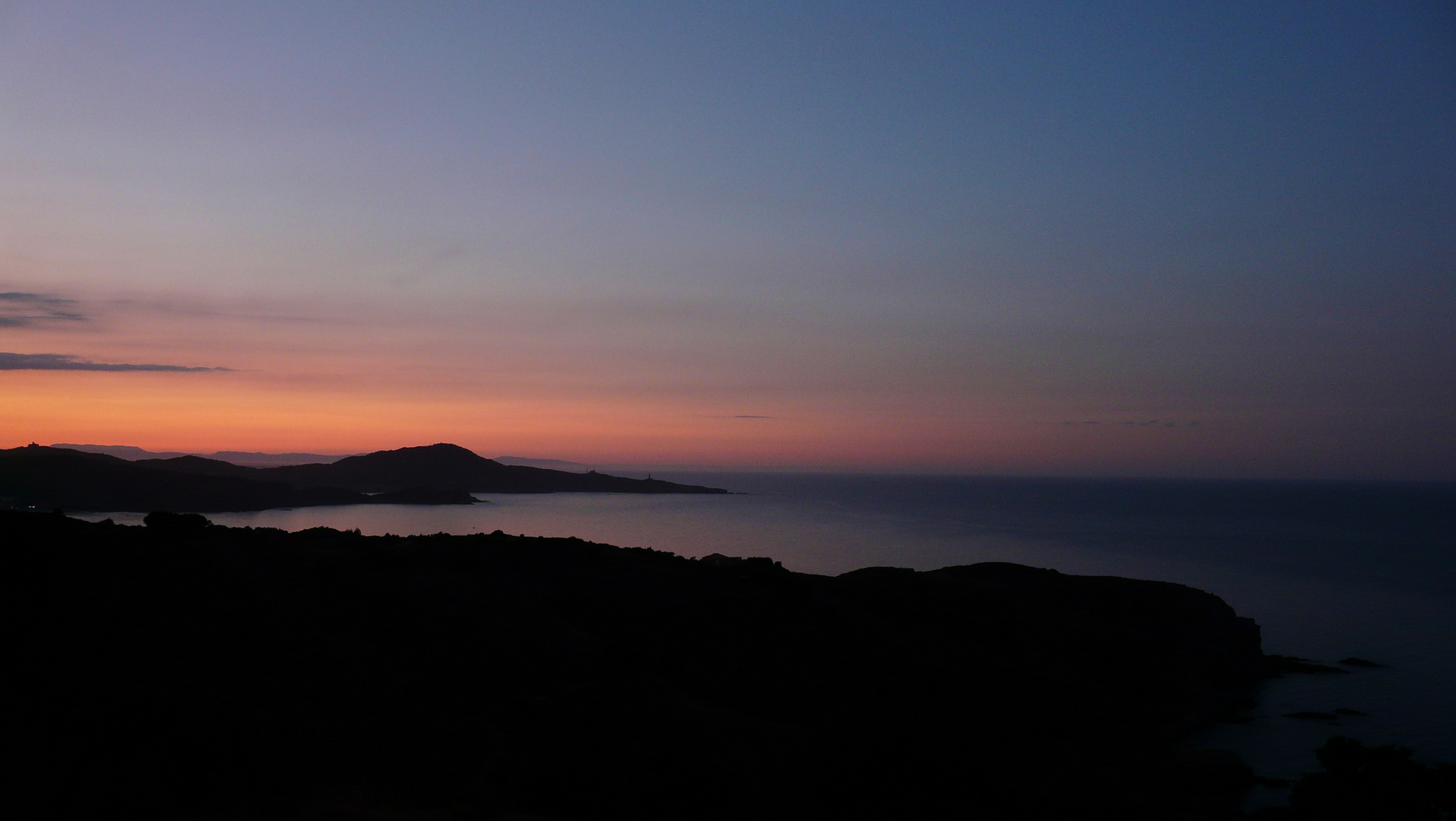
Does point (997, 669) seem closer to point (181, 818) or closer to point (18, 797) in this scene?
point (181, 818)

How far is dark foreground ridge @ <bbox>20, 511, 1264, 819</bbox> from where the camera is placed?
19938 millimetres

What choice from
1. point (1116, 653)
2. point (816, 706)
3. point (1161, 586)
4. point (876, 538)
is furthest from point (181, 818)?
point (876, 538)

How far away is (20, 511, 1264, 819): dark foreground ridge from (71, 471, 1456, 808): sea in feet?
12.5

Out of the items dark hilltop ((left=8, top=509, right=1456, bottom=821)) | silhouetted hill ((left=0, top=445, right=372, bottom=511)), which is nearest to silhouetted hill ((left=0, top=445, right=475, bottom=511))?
silhouetted hill ((left=0, top=445, right=372, bottom=511))

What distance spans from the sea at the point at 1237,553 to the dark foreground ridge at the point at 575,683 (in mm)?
3825

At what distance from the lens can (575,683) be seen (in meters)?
28.4

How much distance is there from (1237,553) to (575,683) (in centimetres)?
9624

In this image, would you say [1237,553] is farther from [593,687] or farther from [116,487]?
[116,487]

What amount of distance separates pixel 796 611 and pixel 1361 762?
20226mm

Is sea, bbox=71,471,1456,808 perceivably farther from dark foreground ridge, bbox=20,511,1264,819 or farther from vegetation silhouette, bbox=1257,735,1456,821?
vegetation silhouette, bbox=1257,735,1456,821

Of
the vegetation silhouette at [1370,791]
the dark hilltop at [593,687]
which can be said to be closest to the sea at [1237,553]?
the dark hilltop at [593,687]

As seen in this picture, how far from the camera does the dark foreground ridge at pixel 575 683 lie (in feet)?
65.4

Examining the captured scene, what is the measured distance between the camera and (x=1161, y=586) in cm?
4406

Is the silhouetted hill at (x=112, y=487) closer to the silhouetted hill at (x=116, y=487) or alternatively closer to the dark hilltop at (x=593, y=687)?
the silhouetted hill at (x=116, y=487)
